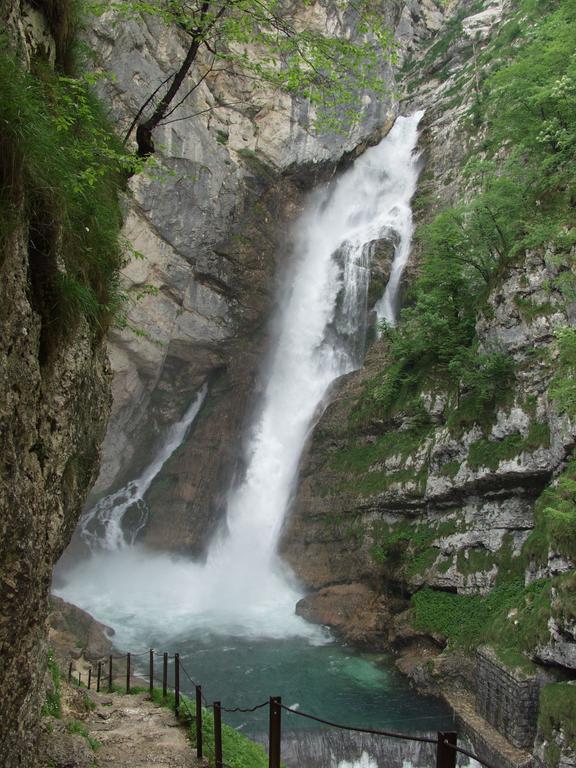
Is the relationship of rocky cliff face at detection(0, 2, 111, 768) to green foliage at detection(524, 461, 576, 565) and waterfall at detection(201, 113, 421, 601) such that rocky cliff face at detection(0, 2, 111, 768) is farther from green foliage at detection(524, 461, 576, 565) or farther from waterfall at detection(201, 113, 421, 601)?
waterfall at detection(201, 113, 421, 601)

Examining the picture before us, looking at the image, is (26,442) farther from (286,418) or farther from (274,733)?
(286,418)

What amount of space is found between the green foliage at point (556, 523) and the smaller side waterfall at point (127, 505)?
17.6 metres

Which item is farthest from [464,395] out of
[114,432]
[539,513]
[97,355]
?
[114,432]

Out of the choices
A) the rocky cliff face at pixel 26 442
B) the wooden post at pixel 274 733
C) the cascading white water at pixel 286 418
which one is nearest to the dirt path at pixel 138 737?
the wooden post at pixel 274 733

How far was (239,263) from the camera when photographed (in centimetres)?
2817

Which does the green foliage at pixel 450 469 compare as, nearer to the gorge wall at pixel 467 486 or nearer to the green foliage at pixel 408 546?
the gorge wall at pixel 467 486

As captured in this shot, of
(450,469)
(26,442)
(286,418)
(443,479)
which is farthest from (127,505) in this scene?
(26,442)

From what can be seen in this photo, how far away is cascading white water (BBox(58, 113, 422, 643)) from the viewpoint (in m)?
21.0

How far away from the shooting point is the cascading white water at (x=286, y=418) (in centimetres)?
2095

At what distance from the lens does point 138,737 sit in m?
7.53

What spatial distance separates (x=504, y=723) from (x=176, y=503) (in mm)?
17457

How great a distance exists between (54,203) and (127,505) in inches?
913

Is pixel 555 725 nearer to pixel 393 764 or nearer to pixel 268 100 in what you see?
pixel 393 764

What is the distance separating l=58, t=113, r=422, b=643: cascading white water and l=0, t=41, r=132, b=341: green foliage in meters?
14.8
